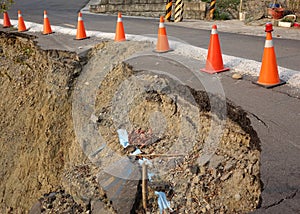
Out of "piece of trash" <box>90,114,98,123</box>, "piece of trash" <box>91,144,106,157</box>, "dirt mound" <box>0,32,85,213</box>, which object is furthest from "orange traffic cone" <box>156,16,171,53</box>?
"piece of trash" <box>91,144,106,157</box>

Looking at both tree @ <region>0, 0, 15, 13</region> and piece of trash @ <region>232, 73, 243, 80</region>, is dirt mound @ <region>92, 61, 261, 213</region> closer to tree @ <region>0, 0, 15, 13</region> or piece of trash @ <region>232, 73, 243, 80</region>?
piece of trash @ <region>232, 73, 243, 80</region>

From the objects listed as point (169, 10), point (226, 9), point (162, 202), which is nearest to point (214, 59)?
point (162, 202)

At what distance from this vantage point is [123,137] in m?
4.82

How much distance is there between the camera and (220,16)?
596 inches

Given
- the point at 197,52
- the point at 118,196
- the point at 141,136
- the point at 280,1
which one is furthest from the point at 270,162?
the point at 280,1

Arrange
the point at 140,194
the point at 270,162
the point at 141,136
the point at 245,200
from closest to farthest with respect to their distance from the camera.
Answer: the point at 245,200, the point at 270,162, the point at 140,194, the point at 141,136

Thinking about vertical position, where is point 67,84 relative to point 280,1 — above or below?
below

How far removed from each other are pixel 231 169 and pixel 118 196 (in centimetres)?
118

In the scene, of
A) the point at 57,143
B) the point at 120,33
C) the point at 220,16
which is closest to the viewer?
the point at 57,143

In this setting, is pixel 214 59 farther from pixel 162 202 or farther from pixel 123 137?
pixel 162 202

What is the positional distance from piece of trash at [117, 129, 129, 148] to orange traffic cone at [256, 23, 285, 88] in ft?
6.99

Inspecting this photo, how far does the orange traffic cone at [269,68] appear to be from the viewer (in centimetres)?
473

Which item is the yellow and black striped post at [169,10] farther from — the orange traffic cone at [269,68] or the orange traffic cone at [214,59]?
the orange traffic cone at [269,68]

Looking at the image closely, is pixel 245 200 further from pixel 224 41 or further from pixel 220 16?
pixel 220 16
